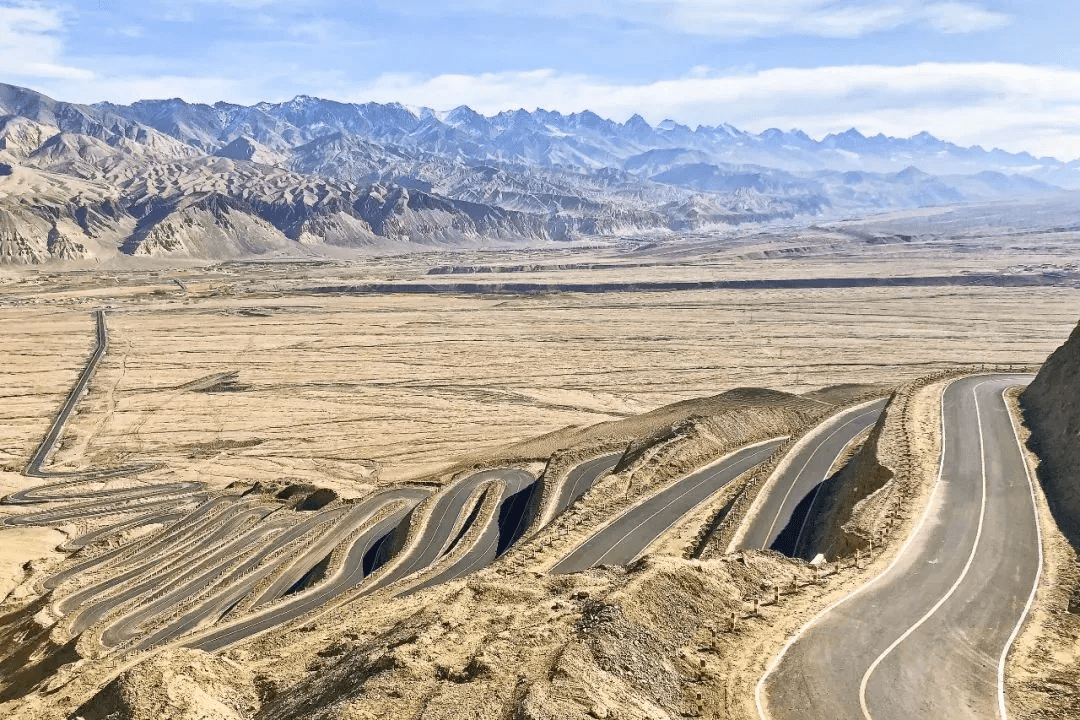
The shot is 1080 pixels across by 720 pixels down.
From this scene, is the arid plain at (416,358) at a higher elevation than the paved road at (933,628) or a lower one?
lower

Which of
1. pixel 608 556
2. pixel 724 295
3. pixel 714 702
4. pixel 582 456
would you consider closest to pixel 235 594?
pixel 608 556

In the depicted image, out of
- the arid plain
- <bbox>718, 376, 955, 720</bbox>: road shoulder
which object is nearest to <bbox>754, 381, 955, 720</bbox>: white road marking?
<bbox>718, 376, 955, 720</bbox>: road shoulder

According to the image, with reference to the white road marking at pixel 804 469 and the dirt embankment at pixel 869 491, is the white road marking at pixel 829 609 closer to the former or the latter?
the dirt embankment at pixel 869 491

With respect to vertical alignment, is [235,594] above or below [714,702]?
below

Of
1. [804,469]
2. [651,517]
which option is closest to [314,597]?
[651,517]

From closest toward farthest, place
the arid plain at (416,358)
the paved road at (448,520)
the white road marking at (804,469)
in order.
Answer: the white road marking at (804,469) < the paved road at (448,520) < the arid plain at (416,358)

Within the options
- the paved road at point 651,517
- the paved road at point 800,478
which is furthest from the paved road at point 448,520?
the paved road at point 800,478

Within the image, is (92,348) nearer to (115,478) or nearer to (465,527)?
(115,478)
